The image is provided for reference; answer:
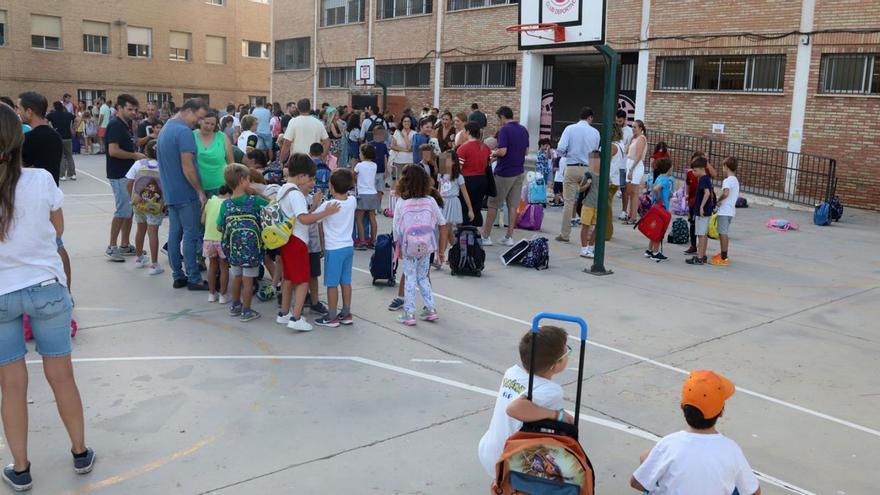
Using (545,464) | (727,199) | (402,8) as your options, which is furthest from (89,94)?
(545,464)

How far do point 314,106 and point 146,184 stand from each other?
101 feet

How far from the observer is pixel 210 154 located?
26.7 feet

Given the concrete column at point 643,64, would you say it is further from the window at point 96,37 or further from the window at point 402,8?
the window at point 96,37

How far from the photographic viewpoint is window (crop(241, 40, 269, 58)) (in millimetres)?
47188

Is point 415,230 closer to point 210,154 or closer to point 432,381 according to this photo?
point 432,381

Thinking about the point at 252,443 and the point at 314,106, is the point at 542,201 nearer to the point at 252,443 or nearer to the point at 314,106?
the point at 252,443

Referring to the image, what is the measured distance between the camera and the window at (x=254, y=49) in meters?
47.2

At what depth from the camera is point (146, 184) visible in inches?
342

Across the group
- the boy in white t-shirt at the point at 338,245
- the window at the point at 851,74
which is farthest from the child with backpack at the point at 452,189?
the window at the point at 851,74

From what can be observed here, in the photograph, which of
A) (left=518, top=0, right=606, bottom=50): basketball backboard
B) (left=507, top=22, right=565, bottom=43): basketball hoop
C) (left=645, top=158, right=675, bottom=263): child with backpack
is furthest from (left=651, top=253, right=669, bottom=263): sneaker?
(left=507, top=22, right=565, bottom=43): basketball hoop

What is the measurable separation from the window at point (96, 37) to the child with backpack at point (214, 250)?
124 ft

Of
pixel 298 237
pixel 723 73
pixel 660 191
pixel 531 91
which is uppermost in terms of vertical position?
pixel 723 73

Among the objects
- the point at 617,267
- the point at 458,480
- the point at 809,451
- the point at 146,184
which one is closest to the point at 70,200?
the point at 146,184

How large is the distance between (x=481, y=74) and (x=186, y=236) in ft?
70.7
